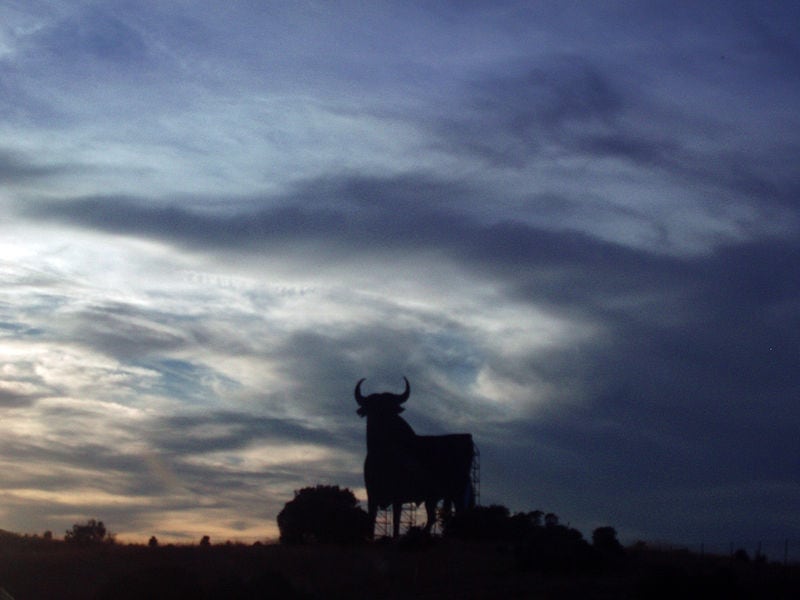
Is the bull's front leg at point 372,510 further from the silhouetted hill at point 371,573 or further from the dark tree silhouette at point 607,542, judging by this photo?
the dark tree silhouette at point 607,542

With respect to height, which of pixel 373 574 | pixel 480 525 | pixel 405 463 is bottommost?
pixel 373 574

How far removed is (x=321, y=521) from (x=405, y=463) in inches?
125

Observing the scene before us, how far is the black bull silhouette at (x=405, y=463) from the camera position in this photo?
1447 inches

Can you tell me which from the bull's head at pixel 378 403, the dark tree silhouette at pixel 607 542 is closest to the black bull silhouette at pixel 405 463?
the bull's head at pixel 378 403

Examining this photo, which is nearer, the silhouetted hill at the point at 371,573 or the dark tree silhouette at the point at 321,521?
the silhouetted hill at the point at 371,573

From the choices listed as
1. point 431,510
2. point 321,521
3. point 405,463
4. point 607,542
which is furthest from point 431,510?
point 607,542

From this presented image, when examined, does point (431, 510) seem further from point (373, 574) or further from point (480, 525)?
point (373, 574)

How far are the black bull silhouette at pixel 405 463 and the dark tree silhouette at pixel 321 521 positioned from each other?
2.51ft

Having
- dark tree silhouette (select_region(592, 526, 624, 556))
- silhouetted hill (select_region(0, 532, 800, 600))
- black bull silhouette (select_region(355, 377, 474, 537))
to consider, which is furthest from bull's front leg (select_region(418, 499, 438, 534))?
dark tree silhouette (select_region(592, 526, 624, 556))

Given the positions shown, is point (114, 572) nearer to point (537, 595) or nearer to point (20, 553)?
point (20, 553)

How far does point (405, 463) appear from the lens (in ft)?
122

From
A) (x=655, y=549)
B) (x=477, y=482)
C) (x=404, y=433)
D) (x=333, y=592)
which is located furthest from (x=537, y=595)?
(x=477, y=482)

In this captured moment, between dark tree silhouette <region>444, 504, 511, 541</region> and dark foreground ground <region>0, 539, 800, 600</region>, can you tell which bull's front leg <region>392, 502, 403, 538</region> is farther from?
dark foreground ground <region>0, 539, 800, 600</region>

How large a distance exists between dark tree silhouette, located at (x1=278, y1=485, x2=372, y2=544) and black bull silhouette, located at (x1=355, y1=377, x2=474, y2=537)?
2.51 ft
